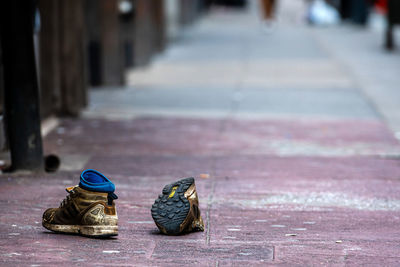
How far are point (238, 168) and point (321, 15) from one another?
86.3ft

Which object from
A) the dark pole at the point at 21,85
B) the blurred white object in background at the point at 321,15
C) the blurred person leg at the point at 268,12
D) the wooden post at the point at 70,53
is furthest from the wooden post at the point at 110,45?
the blurred white object in background at the point at 321,15

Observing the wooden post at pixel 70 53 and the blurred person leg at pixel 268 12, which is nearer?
the wooden post at pixel 70 53

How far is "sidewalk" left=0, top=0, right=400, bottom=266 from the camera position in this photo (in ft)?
17.1

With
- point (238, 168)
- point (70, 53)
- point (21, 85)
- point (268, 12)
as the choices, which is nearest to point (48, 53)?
point (70, 53)

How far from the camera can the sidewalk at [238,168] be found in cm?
521

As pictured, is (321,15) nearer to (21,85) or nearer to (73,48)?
(73,48)

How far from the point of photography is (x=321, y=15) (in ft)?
110

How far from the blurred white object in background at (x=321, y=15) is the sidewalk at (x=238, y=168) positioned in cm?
1602

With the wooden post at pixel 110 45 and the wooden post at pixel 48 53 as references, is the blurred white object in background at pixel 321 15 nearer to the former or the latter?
the wooden post at pixel 110 45

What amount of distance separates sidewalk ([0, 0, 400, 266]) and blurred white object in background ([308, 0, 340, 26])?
16.0 m

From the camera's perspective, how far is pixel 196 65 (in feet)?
60.6

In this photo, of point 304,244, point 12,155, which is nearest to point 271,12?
point 12,155

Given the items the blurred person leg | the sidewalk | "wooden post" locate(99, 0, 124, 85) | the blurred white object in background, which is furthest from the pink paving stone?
the blurred white object in background

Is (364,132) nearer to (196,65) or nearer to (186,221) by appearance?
(186,221)
